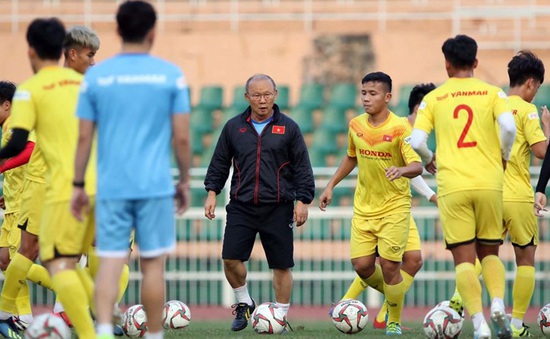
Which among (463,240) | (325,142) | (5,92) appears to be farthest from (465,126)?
(325,142)

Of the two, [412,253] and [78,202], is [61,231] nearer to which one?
[78,202]

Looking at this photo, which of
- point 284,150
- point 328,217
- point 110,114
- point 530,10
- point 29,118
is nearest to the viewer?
point 110,114

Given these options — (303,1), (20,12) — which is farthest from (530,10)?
(20,12)

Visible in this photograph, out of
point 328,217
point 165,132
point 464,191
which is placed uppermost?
point 165,132

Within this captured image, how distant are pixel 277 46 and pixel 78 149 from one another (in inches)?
563

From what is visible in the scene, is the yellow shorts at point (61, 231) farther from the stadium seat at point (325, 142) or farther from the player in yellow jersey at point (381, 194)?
the stadium seat at point (325, 142)

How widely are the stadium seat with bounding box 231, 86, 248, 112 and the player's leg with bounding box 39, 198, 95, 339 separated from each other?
12.2 meters

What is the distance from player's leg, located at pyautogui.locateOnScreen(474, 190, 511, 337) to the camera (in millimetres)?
8195

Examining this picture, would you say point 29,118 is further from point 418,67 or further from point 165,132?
point 418,67

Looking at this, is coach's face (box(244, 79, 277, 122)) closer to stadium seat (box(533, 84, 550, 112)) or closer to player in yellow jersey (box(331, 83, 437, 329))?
player in yellow jersey (box(331, 83, 437, 329))

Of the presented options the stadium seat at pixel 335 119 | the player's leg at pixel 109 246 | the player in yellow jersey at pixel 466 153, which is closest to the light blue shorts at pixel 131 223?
the player's leg at pixel 109 246

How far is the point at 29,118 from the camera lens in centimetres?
719

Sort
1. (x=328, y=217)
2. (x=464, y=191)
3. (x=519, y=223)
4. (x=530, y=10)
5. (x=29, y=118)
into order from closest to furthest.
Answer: (x=29, y=118), (x=464, y=191), (x=519, y=223), (x=328, y=217), (x=530, y=10)

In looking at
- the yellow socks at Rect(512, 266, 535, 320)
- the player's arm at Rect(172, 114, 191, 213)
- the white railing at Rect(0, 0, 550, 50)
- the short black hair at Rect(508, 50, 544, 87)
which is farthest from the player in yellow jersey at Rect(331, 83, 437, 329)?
the white railing at Rect(0, 0, 550, 50)
